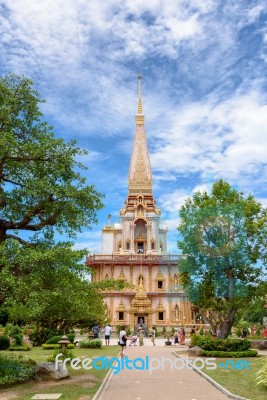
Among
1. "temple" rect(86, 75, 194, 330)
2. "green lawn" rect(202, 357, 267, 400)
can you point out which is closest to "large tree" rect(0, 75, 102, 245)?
"green lawn" rect(202, 357, 267, 400)

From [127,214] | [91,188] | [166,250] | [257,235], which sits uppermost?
[127,214]

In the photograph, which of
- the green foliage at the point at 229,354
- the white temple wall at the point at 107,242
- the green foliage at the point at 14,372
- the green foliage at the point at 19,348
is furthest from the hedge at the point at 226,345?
the white temple wall at the point at 107,242

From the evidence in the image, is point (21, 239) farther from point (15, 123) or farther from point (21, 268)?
point (15, 123)

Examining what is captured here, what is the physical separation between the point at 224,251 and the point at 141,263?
3761 centimetres

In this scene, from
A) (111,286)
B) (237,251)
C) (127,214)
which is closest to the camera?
(111,286)

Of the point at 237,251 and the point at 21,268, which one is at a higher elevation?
the point at 237,251

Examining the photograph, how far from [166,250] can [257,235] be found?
42.8 meters

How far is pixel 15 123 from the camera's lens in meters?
17.1

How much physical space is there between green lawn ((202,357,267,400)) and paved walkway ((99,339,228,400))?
0.50 meters

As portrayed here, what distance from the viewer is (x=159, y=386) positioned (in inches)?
599

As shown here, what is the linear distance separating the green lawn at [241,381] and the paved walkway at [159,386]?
504mm

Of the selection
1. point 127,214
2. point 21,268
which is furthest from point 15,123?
point 127,214

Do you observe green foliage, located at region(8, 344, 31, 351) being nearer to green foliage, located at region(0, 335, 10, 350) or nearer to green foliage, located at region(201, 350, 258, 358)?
green foliage, located at region(0, 335, 10, 350)

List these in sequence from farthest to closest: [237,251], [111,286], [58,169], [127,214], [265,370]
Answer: [127,214], [237,251], [111,286], [58,169], [265,370]
